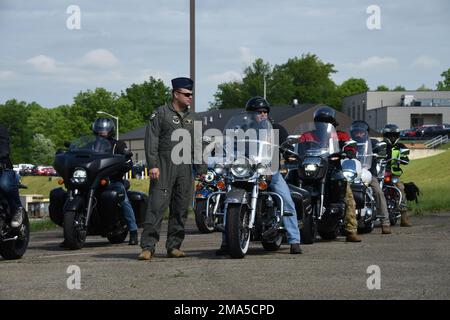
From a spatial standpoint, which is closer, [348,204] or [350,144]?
[350,144]

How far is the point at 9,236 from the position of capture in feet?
36.1

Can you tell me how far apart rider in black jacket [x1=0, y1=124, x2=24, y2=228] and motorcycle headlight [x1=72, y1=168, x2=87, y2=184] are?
170 cm

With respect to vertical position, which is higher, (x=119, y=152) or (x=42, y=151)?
(x=42, y=151)

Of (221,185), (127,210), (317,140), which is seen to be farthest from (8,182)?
(317,140)

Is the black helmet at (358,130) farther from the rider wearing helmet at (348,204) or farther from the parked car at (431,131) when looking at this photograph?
the parked car at (431,131)

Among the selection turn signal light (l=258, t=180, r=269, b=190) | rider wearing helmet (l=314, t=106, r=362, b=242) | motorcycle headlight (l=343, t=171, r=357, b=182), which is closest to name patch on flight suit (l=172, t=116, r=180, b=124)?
turn signal light (l=258, t=180, r=269, b=190)

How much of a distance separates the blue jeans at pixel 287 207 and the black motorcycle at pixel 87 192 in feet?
7.74

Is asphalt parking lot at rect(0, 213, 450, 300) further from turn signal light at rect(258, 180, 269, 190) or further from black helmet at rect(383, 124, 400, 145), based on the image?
black helmet at rect(383, 124, 400, 145)

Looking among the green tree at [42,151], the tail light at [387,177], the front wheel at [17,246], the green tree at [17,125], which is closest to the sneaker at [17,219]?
the front wheel at [17,246]

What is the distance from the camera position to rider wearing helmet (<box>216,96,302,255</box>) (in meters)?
11.1

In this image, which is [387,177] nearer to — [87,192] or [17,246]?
[87,192]

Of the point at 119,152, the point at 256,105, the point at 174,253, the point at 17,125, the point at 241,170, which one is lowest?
the point at 174,253

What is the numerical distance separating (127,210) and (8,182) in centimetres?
288
